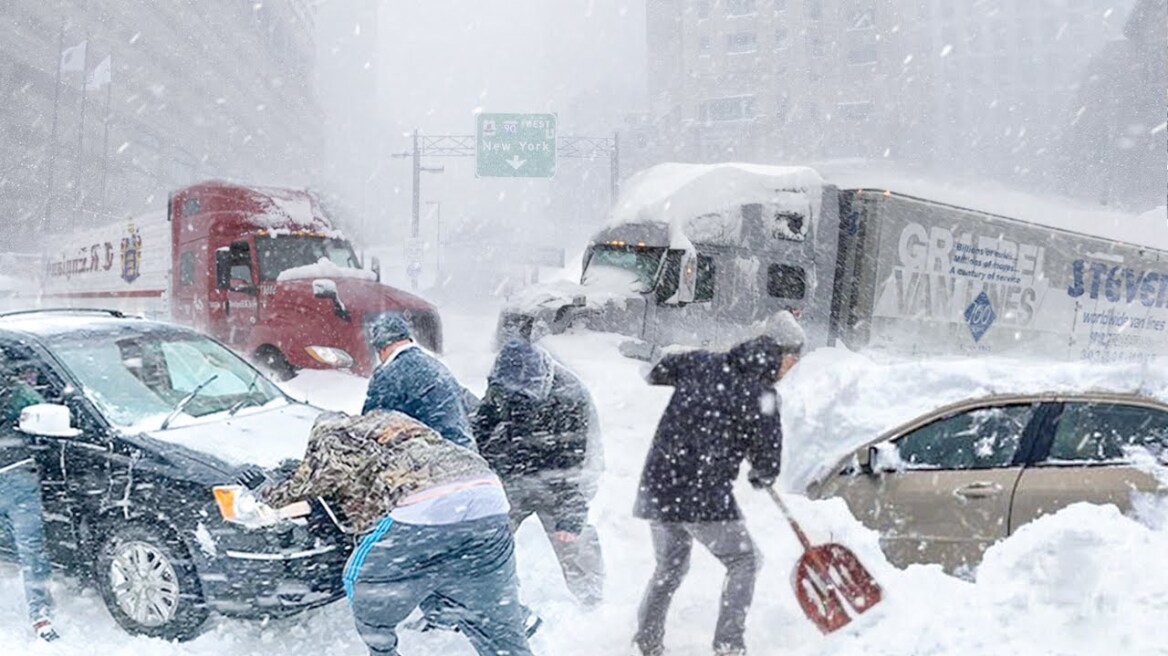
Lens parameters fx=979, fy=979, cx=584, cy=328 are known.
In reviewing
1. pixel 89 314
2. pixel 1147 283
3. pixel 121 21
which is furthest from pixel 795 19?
pixel 89 314

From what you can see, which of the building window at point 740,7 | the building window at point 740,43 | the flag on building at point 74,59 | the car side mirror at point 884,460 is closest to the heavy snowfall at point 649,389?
the car side mirror at point 884,460

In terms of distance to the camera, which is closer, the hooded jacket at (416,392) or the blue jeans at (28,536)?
the hooded jacket at (416,392)

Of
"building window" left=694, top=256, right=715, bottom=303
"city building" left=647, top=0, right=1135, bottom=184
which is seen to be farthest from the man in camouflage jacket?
"city building" left=647, top=0, right=1135, bottom=184

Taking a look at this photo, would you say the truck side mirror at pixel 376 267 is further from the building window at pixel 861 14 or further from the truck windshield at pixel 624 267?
the building window at pixel 861 14

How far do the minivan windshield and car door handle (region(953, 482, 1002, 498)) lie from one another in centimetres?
421

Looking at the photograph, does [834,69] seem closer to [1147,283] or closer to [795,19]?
[795,19]

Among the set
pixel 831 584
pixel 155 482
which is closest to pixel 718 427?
pixel 831 584

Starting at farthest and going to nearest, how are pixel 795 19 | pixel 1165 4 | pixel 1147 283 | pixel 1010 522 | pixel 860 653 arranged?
pixel 795 19
pixel 1165 4
pixel 1147 283
pixel 1010 522
pixel 860 653

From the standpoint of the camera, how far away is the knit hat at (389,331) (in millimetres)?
4551

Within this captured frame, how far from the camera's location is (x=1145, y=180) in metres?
48.8

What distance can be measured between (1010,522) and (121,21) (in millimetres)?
55119

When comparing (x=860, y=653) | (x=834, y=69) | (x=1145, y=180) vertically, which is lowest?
(x=860, y=653)

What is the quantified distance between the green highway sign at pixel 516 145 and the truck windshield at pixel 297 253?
19.3 metres

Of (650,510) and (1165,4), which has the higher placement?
(1165,4)
